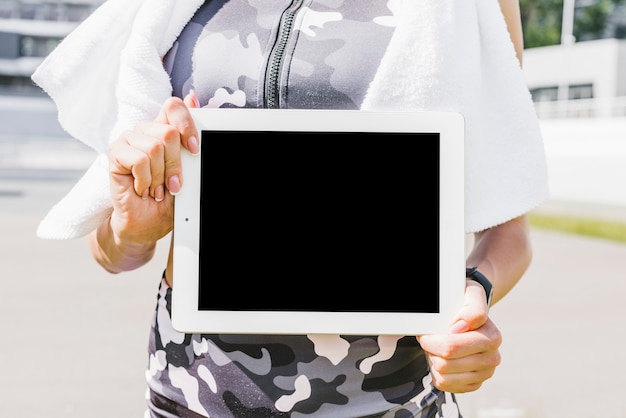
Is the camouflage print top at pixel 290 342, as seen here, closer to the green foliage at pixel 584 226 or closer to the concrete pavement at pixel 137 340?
the concrete pavement at pixel 137 340

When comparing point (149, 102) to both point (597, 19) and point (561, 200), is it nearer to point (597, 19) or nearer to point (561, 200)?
point (561, 200)

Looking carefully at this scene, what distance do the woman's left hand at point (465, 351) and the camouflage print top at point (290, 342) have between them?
0.18 meters

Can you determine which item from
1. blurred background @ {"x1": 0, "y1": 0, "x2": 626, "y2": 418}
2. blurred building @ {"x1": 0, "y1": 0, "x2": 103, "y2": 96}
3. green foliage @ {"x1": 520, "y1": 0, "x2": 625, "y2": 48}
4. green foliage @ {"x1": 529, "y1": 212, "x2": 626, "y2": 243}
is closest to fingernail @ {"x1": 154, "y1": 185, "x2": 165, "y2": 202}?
blurred background @ {"x1": 0, "y1": 0, "x2": 626, "y2": 418}

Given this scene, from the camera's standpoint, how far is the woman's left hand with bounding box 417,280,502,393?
3.52 feet

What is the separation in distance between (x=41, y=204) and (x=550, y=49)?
23064mm

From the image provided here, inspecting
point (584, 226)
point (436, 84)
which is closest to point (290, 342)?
point (436, 84)

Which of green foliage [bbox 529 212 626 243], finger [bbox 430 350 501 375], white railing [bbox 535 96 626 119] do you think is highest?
finger [bbox 430 350 501 375]

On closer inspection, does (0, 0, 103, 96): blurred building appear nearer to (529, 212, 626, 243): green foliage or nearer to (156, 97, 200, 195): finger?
(529, 212, 626, 243): green foliage

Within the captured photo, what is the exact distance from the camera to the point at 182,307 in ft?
3.96

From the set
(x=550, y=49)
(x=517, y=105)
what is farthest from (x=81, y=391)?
(x=550, y=49)

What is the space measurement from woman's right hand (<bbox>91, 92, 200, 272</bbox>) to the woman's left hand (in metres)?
0.39

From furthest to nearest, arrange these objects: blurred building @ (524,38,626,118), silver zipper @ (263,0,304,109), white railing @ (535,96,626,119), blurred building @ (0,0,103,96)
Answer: blurred building @ (0,0,103,96)
blurred building @ (524,38,626,118)
white railing @ (535,96,626,119)
silver zipper @ (263,0,304,109)

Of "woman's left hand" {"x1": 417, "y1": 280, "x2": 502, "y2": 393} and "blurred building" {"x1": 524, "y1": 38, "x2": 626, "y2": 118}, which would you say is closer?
"woman's left hand" {"x1": 417, "y1": 280, "x2": 502, "y2": 393}

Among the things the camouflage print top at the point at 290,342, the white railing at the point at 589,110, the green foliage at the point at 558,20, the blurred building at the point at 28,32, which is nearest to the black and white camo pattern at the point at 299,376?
the camouflage print top at the point at 290,342
